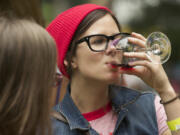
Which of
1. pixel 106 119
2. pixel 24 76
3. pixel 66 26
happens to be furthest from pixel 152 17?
pixel 24 76

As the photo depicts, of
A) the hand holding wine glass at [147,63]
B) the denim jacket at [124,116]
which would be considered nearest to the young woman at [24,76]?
the denim jacket at [124,116]

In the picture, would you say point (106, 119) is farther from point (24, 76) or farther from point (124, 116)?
point (24, 76)

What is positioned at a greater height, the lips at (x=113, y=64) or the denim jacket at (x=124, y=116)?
the lips at (x=113, y=64)

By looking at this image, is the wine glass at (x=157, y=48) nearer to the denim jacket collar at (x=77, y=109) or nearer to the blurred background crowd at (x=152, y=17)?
the denim jacket collar at (x=77, y=109)

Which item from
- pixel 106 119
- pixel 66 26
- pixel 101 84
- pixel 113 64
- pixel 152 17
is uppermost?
Result: pixel 66 26

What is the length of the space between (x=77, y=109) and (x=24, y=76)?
0.70m

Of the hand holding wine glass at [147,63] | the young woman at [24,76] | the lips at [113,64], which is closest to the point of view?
the young woman at [24,76]

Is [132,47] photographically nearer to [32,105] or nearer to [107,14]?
[107,14]

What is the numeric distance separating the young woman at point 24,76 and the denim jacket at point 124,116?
408 millimetres

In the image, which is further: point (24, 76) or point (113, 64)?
point (113, 64)

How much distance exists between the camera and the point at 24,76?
5.05 feet

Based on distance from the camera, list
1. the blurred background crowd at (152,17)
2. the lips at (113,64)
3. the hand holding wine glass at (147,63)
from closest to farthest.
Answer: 1. the hand holding wine glass at (147,63)
2. the lips at (113,64)
3. the blurred background crowd at (152,17)

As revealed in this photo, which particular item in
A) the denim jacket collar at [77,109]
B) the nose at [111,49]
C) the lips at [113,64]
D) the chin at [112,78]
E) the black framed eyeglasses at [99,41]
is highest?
the black framed eyeglasses at [99,41]

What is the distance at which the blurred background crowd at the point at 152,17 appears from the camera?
35.1ft
